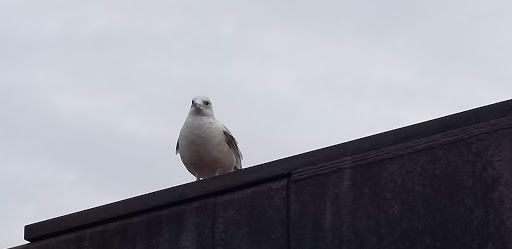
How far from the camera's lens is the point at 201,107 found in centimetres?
1073

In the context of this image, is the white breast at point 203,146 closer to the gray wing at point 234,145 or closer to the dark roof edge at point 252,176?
the gray wing at point 234,145

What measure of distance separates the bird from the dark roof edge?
6.64 feet

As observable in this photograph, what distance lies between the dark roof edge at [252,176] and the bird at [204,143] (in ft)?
6.64

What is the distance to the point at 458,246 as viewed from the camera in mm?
6793

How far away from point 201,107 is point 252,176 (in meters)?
2.89

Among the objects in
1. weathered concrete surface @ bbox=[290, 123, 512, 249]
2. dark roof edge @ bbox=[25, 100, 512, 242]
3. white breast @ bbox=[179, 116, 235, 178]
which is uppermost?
white breast @ bbox=[179, 116, 235, 178]

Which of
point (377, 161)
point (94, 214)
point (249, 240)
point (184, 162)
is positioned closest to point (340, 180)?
point (377, 161)

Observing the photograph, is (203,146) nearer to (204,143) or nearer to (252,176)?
(204,143)

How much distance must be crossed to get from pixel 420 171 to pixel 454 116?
0.44 m

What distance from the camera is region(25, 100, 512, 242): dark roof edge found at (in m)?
7.21

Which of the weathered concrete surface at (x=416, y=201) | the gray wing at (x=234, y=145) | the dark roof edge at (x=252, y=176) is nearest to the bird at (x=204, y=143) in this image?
the gray wing at (x=234, y=145)

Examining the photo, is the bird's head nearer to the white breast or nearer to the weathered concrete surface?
the white breast

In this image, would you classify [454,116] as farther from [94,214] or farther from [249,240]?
[94,214]

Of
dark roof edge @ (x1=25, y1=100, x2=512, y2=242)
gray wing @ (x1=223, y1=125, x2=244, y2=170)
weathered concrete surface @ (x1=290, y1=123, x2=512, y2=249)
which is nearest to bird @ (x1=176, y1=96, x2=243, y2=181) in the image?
gray wing @ (x1=223, y1=125, x2=244, y2=170)
